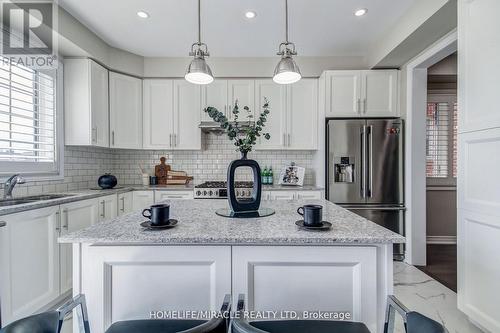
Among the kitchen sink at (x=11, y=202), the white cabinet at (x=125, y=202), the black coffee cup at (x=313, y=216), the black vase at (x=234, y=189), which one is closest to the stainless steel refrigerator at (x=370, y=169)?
the black vase at (x=234, y=189)

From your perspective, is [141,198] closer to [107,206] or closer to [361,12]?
[107,206]

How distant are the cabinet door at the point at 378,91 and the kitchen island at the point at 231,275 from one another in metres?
2.57

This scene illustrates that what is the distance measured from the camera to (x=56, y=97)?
111 inches

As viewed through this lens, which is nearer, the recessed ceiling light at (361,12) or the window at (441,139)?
the recessed ceiling light at (361,12)

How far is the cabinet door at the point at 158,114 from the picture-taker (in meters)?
3.57

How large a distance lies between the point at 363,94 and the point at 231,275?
9.81 ft

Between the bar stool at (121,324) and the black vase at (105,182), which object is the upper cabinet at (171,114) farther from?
the bar stool at (121,324)

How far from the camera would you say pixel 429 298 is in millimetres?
2309

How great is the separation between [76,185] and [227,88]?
2.29 m

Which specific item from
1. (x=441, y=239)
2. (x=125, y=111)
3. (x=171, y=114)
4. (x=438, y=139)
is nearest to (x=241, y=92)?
(x=171, y=114)

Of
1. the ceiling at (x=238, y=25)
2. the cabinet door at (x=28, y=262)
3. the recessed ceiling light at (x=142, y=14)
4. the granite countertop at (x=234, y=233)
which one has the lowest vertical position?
the cabinet door at (x=28, y=262)

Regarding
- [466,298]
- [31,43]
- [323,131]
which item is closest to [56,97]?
[31,43]

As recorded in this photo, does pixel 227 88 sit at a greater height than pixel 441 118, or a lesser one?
greater

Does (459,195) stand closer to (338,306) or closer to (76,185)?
(338,306)
